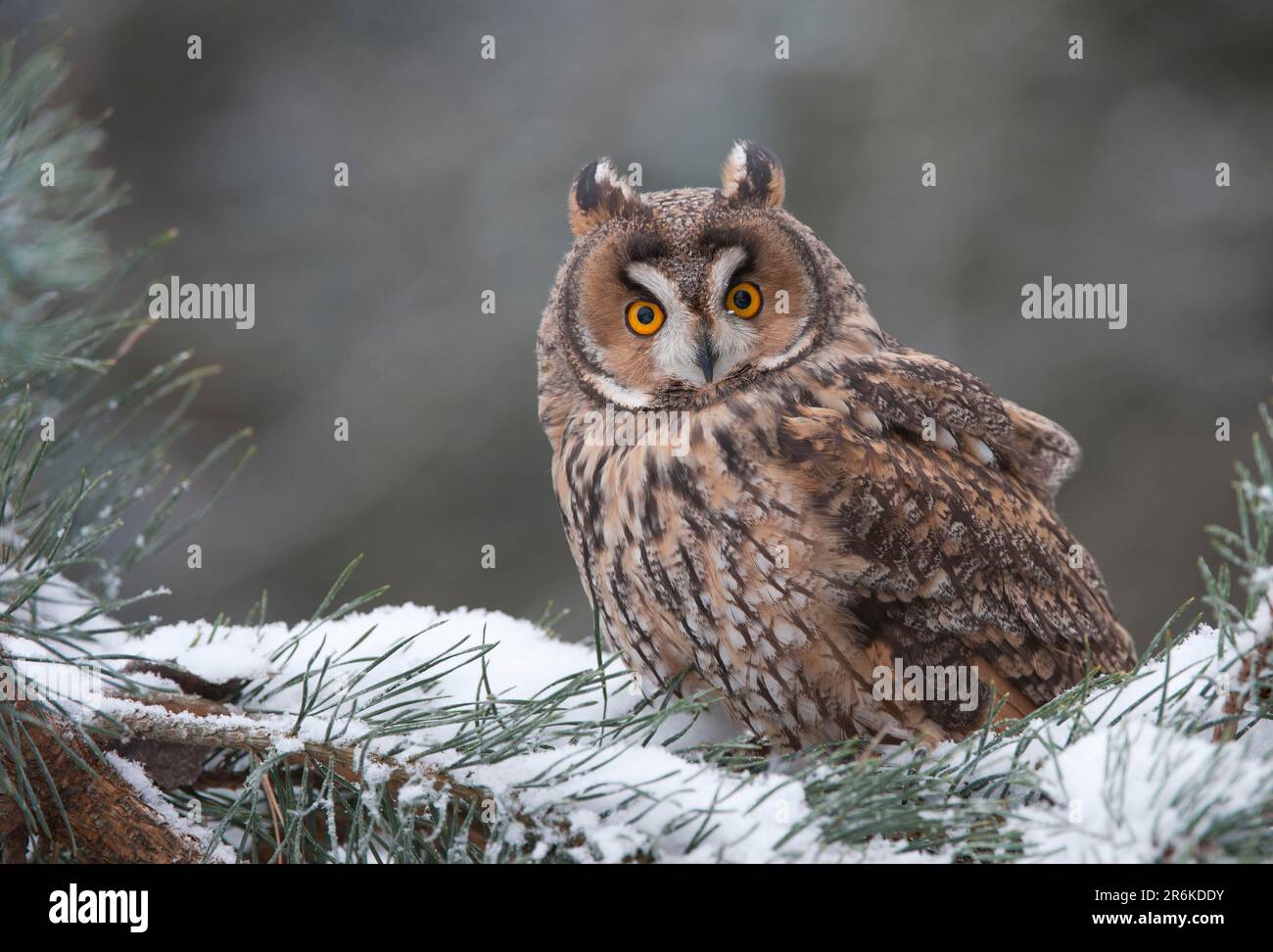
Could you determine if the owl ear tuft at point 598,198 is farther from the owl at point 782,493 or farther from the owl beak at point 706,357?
the owl beak at point 706,357

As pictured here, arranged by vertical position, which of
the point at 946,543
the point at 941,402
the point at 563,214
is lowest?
the point at 946,543

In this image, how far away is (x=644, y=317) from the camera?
5.57 ft

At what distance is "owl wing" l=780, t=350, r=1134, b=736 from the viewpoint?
4.93 feet

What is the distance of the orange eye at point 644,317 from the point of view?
1684 millimetres

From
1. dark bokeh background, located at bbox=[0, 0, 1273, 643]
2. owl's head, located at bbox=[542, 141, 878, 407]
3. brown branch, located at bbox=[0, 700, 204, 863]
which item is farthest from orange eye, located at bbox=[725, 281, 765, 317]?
dark bokeh background, located at bbox=[0, 0, 1273, 643]

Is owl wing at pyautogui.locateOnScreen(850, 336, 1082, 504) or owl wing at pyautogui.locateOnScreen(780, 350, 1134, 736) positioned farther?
owl wing at pyautogui.locateOnScreen(850, 336, 1082, 504)

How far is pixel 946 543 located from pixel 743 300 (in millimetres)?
476

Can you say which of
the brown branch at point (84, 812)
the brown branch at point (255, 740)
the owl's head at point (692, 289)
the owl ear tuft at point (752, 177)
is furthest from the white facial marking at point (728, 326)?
the brown branch at point (84, 812)

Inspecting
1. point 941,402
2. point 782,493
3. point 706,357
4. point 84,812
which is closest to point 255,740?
point 84,812

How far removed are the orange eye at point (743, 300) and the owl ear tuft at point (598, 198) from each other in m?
0.20

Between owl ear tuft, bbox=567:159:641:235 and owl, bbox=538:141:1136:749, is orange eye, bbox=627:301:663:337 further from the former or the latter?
owl ear tuft, bbox=567:159:641:235

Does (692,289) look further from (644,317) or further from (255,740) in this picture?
(255,740)
